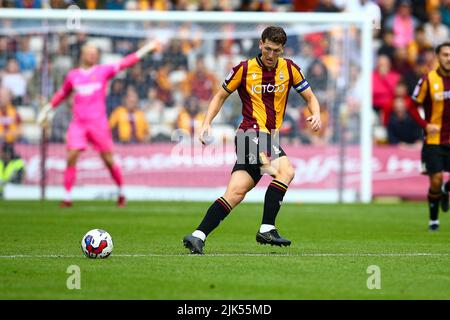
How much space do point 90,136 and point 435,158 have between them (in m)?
6.89

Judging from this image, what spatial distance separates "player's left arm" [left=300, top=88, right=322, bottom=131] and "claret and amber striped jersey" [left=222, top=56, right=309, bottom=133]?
193 mm

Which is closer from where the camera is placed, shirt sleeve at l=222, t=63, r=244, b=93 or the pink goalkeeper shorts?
shirt sleeve at l=222, t=63, r=244, b=93

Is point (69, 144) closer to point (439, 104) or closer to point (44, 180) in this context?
point (44, 180)

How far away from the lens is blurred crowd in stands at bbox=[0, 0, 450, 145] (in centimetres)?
2106

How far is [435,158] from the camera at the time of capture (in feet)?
45.6

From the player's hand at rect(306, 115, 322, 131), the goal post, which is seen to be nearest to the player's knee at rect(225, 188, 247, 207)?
the player's hand at rect(306, 115, 322, 131)

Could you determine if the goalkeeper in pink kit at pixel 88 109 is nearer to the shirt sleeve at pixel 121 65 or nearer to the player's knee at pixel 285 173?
the shirt sleeve at pixel 121 65

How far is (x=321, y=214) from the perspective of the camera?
17312 mm

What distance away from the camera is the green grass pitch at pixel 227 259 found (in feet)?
25.5

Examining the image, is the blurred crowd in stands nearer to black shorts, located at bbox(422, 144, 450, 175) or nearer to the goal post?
the goal post

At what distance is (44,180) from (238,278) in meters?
12.9

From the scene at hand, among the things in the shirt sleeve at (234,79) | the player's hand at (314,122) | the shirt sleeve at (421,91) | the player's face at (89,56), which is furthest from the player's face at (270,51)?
the player's face at (89,56)
